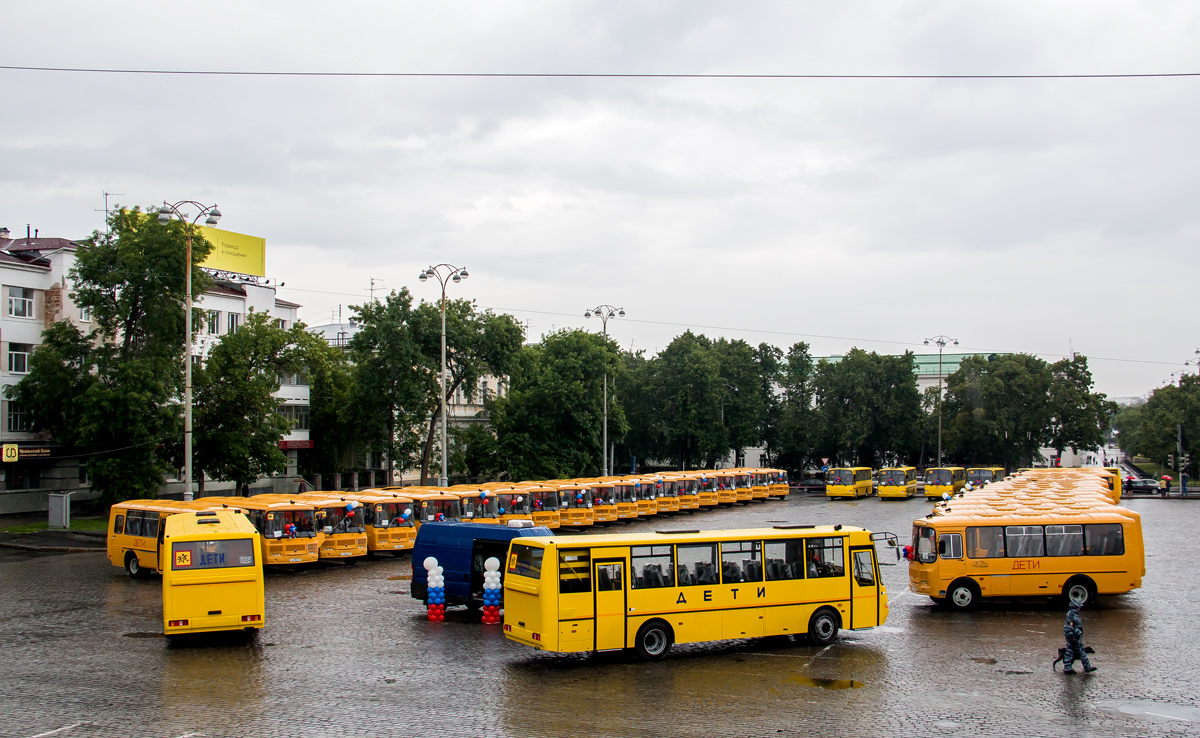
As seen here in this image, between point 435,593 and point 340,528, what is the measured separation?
10.9m

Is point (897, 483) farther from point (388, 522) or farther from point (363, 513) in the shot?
point (363, 513)

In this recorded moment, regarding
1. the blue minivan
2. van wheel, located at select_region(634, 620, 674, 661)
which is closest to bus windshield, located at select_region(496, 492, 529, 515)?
the blue minivan

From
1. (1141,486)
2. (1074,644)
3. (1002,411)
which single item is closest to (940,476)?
(1141,486)

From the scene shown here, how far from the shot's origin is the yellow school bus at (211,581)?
17328mm

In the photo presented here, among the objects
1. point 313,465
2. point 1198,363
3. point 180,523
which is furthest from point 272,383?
point 1198,363

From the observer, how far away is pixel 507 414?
60.6 meters

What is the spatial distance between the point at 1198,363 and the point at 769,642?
75.5 m

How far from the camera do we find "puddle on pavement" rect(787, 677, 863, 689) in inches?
551

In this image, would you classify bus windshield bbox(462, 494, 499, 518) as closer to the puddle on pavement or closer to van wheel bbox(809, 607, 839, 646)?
Answer: van wheel bbox(809, 607, 839, 646)

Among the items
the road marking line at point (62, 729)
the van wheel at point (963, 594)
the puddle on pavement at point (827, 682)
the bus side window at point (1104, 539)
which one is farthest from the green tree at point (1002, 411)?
the road marking line at point (62, 729)

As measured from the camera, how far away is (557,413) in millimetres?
59750

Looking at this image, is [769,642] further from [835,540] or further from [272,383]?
[272,383]

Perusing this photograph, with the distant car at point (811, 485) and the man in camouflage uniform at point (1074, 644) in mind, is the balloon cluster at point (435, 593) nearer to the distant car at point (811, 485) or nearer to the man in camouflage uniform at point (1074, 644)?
the man in camouflage uniform at point (1074, 644)

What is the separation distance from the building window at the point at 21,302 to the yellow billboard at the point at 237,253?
13.7 metres
